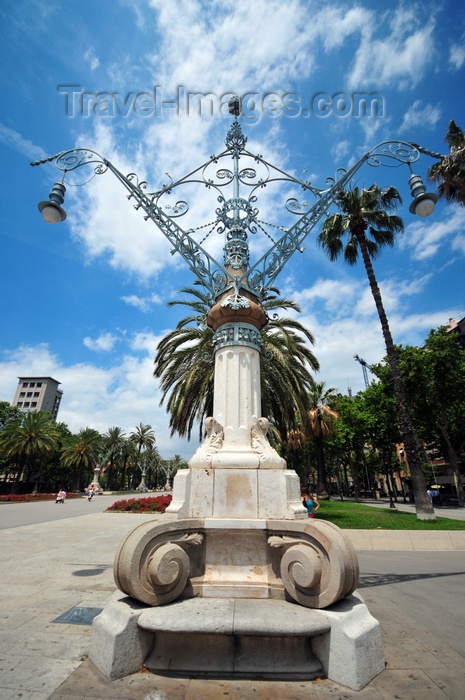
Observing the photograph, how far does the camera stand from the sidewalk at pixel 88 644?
8.28 feet

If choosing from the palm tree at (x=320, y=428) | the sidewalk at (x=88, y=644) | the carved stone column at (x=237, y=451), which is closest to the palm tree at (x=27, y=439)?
the palm tree at (x=320, y=428)

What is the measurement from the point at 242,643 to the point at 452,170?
18554 millimetres

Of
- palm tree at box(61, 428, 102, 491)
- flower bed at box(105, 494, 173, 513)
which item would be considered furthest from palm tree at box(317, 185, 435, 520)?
palm tree at box(61, 428, 102, 491)

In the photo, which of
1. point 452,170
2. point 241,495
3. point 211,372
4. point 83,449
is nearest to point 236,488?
point 241,495

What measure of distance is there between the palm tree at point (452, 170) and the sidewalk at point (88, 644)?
15.2 metres

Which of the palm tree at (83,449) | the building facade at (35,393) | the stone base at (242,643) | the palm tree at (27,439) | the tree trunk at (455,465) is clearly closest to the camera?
the stone base at (242,643)

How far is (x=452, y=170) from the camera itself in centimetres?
1512

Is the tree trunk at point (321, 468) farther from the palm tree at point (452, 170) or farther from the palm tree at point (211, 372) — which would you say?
the palm tree at point (452, 170)

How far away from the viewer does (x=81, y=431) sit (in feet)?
165

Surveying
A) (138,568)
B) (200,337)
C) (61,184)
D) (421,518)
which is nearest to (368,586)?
(138,568)

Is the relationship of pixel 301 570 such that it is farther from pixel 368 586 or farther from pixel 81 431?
pixel 81 431

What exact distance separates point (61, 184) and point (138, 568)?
5624 mm

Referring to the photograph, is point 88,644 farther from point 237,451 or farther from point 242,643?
point 237,451

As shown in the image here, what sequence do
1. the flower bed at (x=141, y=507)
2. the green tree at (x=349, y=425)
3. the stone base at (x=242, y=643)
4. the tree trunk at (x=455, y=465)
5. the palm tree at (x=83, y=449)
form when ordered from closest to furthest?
the stone base at (x=242, y=643) → the flower bed at (x=141, y=507) → the tree trunk at (x=455, y=465) → the green tree at (x=349, y=425) → the palm tree at (x=83, y=449)
